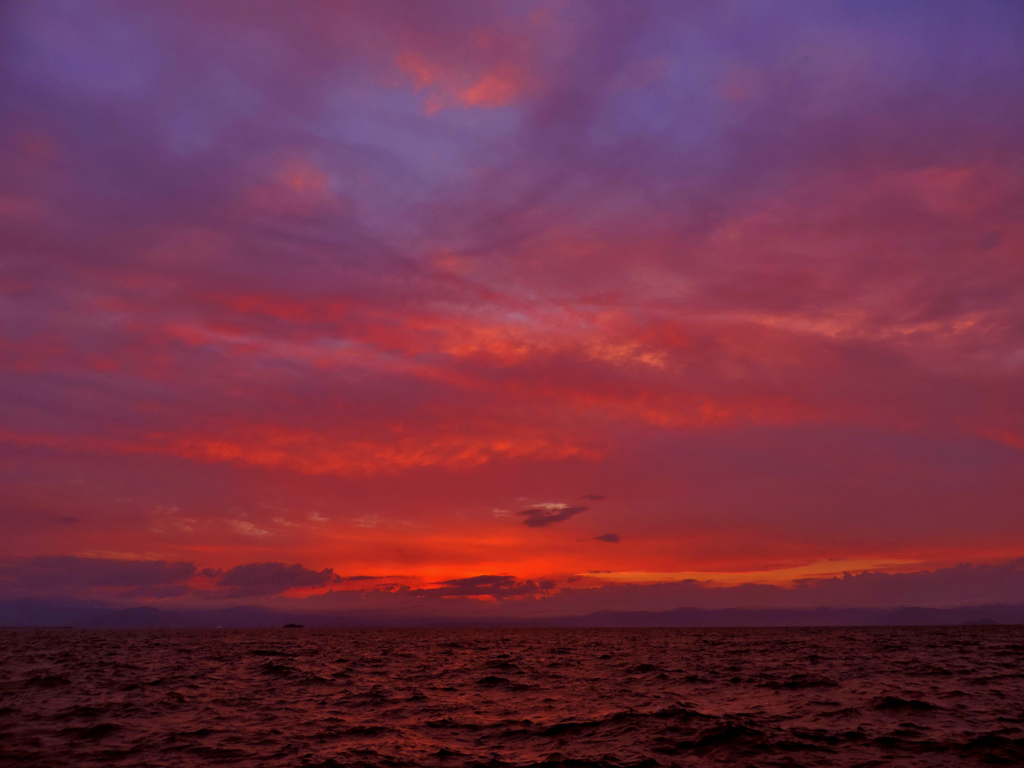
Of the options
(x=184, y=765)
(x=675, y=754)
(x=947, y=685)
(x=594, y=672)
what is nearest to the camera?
(x=184, y=765)

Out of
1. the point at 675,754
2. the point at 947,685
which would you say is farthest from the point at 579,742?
the point at 947,685

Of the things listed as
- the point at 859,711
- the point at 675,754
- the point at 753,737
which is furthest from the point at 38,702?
the point at 859,711

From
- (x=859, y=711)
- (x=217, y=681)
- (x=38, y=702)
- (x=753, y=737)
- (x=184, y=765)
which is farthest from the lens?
(x=217, y=681)

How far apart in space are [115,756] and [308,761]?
6.56 m

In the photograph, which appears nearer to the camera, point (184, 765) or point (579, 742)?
point (184, 765)

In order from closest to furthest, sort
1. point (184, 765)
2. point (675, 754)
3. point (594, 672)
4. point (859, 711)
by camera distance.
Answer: point (184, 765) < point (675, 754) < point (859, 711) < point (594, 672)

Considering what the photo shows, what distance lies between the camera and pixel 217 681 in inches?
1667

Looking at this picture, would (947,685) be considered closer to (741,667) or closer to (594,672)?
(741,667)

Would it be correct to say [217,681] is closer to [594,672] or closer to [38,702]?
[38,702]

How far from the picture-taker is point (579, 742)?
2320cm

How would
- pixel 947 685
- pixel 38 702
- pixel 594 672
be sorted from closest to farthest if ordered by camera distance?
pixel 38 702
pixel 947 685
pixel 594 672

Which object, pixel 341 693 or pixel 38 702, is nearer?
pixel 38 702

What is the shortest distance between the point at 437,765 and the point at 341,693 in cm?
1935

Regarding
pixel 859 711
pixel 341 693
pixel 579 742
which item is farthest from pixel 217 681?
pixel 859 711
